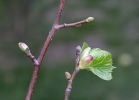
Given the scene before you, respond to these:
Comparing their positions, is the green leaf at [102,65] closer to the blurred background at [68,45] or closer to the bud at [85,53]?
the bud at [85,53]

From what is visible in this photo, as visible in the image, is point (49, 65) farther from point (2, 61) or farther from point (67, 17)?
point (67, 17)

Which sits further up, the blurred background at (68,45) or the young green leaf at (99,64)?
the blurred background at (68,45)

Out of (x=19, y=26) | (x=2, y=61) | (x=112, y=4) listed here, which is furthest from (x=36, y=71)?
(x=112, y=4)


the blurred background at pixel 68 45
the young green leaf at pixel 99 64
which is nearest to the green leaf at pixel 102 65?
the young green leaf at pixel 99 64

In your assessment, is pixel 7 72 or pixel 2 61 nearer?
pixel 7 72

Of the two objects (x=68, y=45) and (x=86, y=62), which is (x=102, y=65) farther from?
(x=68, y=45)
